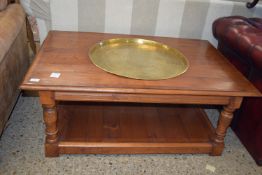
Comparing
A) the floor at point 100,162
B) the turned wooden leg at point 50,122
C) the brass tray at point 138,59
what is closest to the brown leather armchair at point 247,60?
the floor at point 100,162

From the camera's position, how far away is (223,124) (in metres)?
1.32

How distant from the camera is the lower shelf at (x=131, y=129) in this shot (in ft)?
4.33

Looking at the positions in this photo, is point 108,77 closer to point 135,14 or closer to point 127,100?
point 127,100

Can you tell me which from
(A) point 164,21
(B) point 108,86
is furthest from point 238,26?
(B) point 108,86

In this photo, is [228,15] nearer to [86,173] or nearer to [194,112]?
[194,112]

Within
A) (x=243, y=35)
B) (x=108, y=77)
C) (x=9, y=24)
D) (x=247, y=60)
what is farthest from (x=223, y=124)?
(x=9, y=24)

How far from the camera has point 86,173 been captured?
4.09 feet

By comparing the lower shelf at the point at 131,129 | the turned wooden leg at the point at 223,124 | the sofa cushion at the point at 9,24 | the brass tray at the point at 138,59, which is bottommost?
the lower shelf at the point at 131,129

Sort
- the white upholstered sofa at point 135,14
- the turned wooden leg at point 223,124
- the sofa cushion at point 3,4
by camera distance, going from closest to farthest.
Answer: the turned wooden leg at point 223,124 < the sofa cushion at point 3,4 < the white upholstered sofa at point 135,14

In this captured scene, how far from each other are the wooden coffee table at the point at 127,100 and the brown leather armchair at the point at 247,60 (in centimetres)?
10

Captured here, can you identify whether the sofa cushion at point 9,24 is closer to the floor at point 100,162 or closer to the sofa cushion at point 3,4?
the sofa cushion at point 3,4

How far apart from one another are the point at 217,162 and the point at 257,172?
196 millimetres

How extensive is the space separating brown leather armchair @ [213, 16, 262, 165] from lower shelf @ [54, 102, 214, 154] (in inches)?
7.4

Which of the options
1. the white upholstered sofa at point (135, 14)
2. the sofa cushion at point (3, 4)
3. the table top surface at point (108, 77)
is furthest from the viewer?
the white upholstered sofa at point (135, 14)
